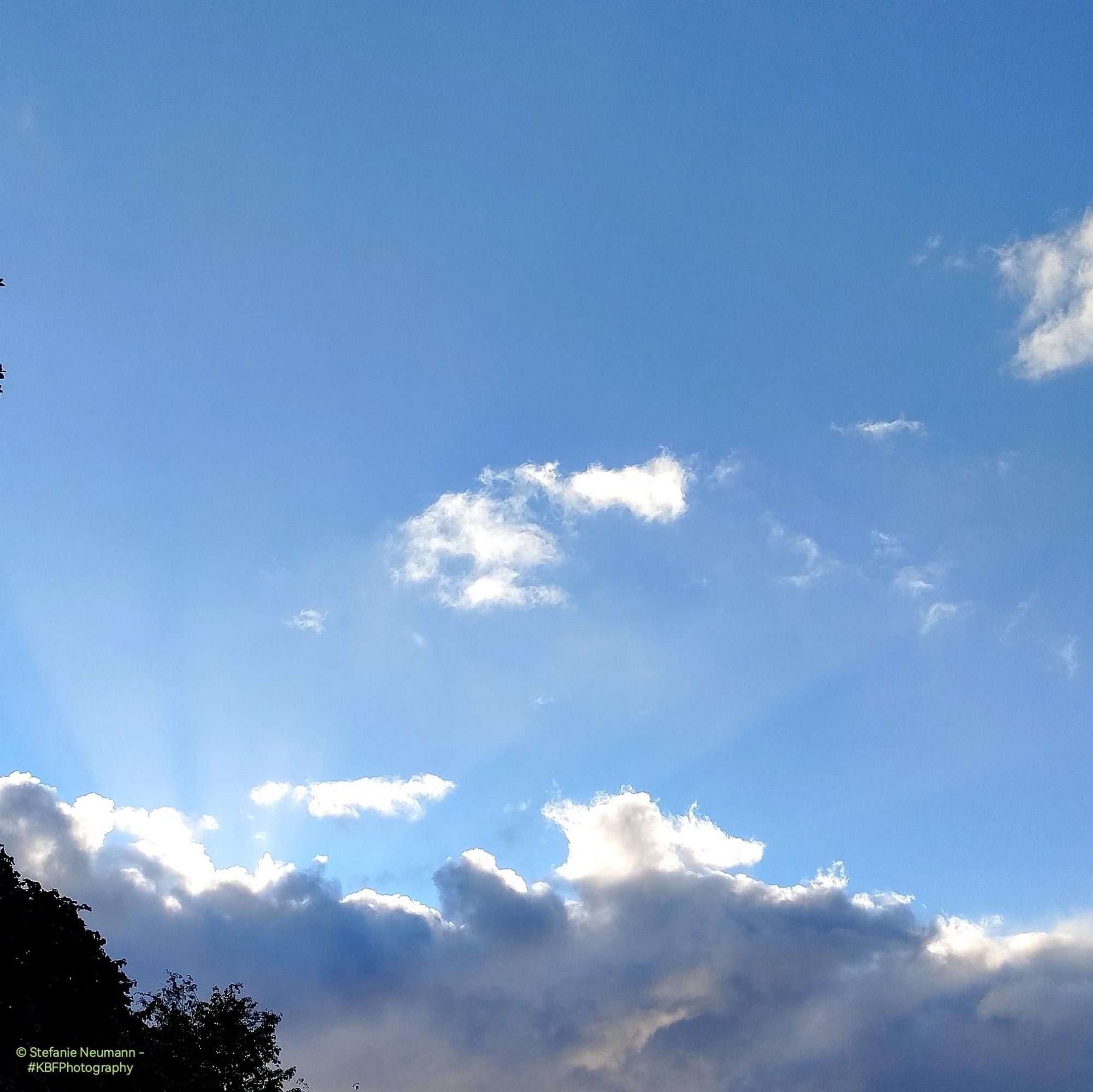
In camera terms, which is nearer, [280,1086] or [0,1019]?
[0,1019]

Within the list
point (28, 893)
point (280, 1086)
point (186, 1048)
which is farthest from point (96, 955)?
point (280, 1086)

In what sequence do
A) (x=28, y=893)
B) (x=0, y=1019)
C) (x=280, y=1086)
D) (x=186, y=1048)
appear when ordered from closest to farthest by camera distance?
(x=0, y=1019)
(x=28, y=893)
(x=186, y=1048)
(x=280, y=1086)

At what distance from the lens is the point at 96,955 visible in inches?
1608

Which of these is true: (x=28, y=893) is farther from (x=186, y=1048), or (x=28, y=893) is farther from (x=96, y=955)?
(x=186, y=1048)

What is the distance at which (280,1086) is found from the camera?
6309 cm

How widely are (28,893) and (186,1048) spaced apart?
2671 cm

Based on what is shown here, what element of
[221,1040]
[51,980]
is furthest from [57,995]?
[221,1040]

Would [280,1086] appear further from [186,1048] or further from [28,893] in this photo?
[28,893]

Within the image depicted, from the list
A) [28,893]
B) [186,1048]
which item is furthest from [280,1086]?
[28,893]

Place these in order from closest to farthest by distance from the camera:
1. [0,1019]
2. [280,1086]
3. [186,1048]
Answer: [0,1019] < [186,1048] < [280,1086]

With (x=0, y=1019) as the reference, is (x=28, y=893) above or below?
above

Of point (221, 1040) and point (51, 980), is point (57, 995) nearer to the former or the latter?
point (51, 980)

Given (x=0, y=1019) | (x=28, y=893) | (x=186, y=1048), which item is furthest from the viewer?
(x=186, y=1048)

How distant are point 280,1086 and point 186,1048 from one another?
864cm
